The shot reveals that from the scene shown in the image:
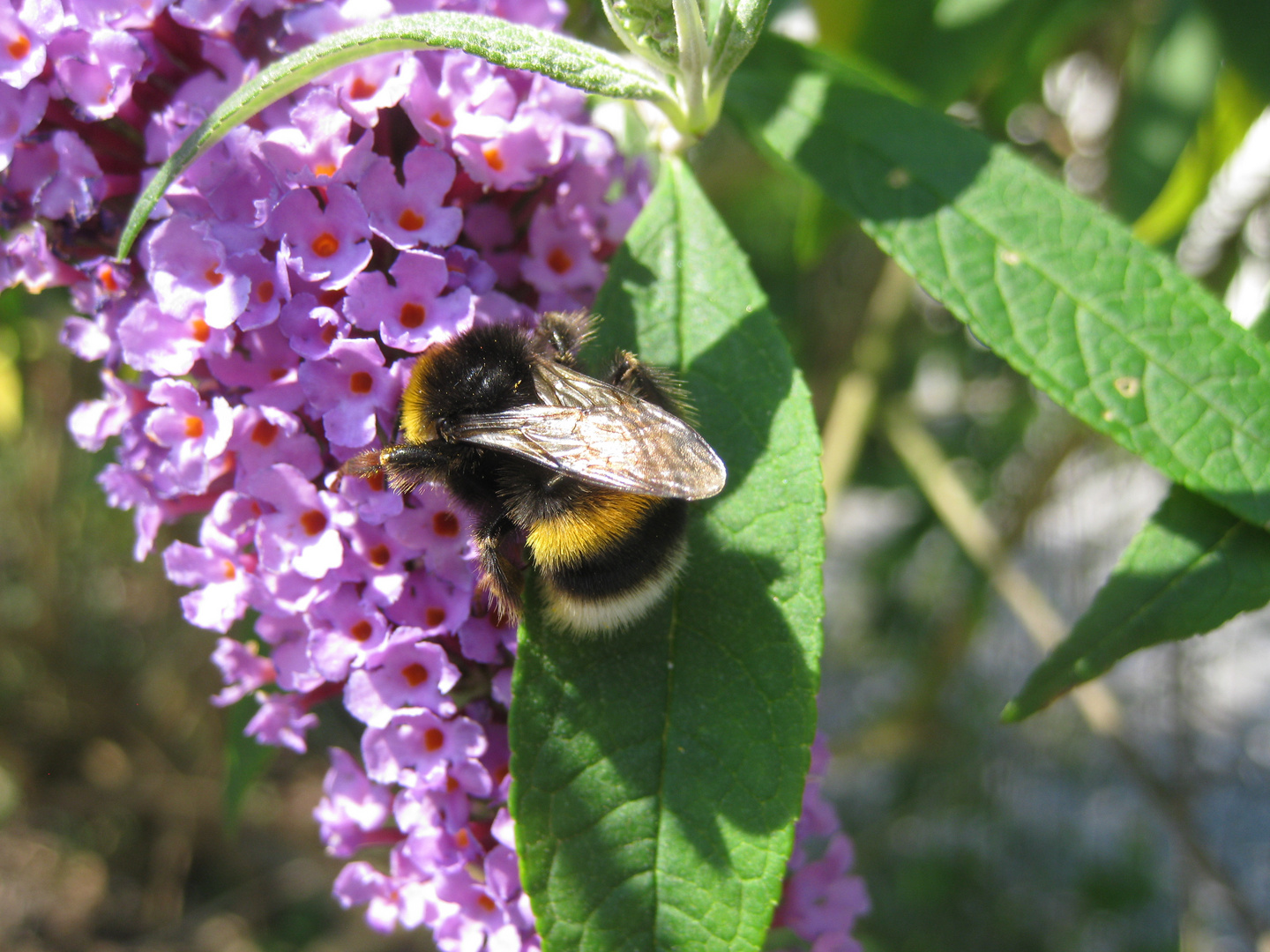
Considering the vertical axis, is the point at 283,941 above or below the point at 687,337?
below

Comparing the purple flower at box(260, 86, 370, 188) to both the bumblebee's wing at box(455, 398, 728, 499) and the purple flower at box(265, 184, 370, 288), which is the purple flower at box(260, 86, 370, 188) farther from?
the bumblebee's wing at box(455, 398, 728, 499)

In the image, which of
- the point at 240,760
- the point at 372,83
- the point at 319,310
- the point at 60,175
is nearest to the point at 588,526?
the point at 319,310

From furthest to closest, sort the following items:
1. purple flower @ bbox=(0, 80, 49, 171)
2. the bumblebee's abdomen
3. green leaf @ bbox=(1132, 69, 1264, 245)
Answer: green leaf @ bbox=(1132, 69, 1264, 245)
purple flower @ bbox=(0, 80, 49, 171)
the bumblebee's abdomen

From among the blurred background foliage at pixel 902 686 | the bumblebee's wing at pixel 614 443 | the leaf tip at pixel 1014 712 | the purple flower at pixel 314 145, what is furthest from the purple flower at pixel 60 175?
the leaf tip at pixel 1014 712

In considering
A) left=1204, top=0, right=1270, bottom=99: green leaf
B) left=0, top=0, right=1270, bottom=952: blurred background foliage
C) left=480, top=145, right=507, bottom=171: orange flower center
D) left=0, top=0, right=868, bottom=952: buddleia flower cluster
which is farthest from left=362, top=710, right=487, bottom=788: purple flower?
left=1204, top=0, right=1270, bottom=99: green leaf

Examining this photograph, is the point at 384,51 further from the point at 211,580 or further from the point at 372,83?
the point at 211,580

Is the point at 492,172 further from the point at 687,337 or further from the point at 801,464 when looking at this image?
the point at 801,464

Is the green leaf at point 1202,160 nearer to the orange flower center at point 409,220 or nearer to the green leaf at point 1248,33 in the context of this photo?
the green leaf at point 1248,33

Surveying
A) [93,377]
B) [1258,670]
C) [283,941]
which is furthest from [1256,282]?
[283,941]
